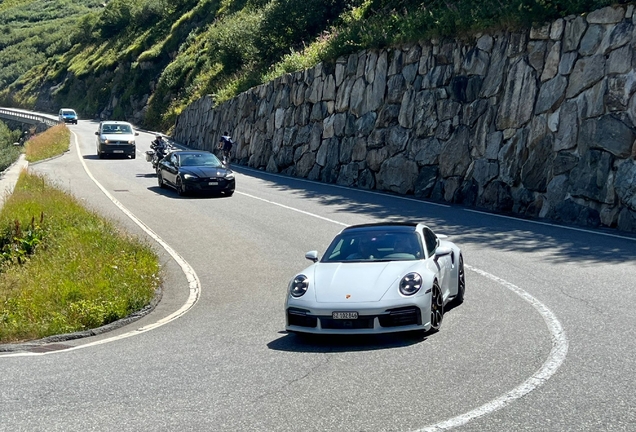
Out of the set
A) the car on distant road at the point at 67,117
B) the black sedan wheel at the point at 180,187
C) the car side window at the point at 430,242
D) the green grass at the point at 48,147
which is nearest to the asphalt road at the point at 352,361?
the car side window at the point at 430,242

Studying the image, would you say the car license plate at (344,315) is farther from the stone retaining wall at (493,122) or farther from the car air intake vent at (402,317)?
the stone retaining wall at (493,122)

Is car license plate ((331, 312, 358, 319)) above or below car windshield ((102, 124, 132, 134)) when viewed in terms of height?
below

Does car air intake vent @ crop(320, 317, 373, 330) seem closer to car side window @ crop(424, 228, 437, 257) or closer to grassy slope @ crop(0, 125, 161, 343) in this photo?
car side window @ crop(424, 228, 437, 257)

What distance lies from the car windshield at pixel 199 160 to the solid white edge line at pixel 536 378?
20.4 m

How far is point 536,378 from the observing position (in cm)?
780

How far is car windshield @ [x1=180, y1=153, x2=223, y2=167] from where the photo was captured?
30672 millimetres

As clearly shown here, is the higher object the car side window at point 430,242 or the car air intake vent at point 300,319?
the car side window at point 430,242

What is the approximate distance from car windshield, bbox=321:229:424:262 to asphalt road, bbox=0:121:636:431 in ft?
3.29

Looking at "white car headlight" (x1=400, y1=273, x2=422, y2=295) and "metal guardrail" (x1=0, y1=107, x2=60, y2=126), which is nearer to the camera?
"white car headlight" (x1=400, y1=273, x2=422, y2=295)

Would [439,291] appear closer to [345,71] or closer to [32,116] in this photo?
[345,71]

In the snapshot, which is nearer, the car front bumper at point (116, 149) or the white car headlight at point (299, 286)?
the white car headlight at point (299, 286)

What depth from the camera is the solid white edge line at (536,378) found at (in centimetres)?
663

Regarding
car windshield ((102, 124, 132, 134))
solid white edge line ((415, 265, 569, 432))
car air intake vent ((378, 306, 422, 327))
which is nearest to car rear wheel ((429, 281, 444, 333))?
car air intake vent ((378, 306, 422, 327))

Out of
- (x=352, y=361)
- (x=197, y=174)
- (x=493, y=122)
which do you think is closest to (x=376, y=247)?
(x=352, y=361)
